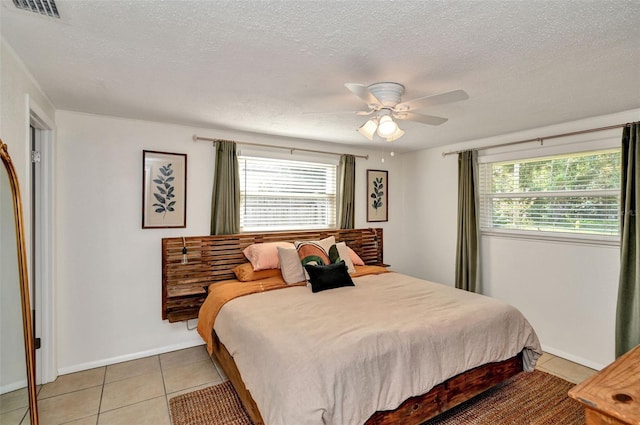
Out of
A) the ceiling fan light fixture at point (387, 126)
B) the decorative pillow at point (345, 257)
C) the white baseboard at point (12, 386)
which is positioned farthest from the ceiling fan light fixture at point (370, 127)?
the white baseboard at point (12, 386)

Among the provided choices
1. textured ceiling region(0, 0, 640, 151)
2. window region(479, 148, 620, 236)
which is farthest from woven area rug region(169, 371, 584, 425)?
textured ceiling region(0, 0, 640, 151)

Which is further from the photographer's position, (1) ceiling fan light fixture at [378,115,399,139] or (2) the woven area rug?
(2) the woven area rug

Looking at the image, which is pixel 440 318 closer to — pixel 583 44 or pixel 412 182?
pixel 583 44

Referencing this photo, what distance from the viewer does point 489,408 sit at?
7.93 ft

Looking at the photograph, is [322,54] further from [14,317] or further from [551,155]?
[551,155]

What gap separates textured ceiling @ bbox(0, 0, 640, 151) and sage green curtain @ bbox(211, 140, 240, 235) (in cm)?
71

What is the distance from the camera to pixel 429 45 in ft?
5.52

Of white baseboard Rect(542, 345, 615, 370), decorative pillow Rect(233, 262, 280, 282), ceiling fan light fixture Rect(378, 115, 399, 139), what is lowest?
white baseboard Rect(542, 345, 615, 370)

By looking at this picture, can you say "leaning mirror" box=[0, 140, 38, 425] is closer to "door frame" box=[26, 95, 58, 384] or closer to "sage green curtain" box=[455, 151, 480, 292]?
"door frame" box=[26, 95, 58, 384]

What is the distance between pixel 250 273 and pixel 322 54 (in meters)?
2.25

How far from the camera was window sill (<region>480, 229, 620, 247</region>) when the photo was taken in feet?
9.79

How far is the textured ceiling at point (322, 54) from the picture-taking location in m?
1.42

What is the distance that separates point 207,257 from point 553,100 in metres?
3.46

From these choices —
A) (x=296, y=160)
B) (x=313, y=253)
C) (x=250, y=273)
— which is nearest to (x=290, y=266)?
(x=313, y=253)
